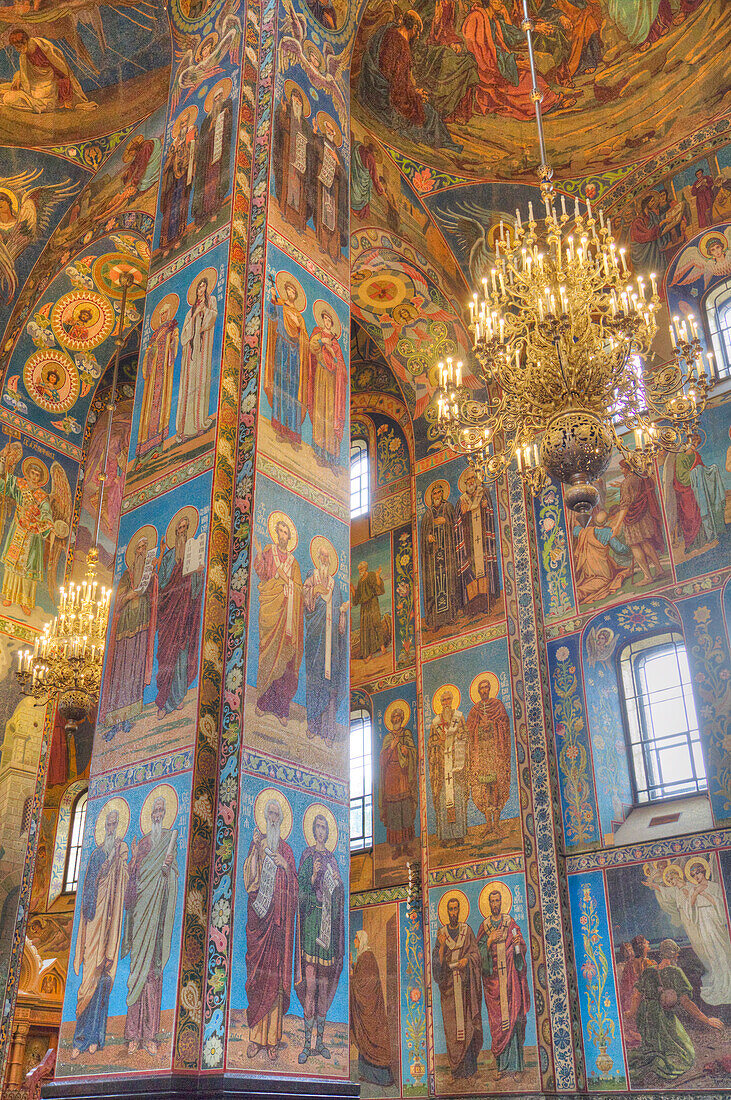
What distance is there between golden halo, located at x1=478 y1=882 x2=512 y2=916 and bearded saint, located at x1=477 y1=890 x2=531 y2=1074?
3 cm

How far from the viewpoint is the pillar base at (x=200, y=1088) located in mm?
5594

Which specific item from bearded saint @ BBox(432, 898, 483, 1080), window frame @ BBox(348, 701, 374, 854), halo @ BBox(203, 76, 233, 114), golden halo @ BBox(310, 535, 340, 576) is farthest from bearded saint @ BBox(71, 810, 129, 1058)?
halo @ BBox(203, 76, 233, 114)

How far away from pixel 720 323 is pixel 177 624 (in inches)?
301

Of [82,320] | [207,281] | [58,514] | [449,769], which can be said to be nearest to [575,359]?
[207,281]

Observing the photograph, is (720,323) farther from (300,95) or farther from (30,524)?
(30,524)

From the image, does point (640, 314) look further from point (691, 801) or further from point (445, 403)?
point (691, 801)

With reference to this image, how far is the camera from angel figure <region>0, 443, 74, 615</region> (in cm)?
1291

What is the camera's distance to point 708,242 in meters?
11.8

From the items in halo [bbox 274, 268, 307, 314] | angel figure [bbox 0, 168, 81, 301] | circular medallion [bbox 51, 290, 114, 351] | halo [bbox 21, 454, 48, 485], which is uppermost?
angel figure [bbox 0, 168, 81, 301]

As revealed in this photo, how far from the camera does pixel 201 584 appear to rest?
22.8ft

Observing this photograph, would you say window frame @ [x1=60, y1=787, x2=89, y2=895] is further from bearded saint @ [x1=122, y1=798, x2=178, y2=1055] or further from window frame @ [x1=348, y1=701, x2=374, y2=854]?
bearded saint @ [x1=122, y1=798, x2=178, y2=1055]

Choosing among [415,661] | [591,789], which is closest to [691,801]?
[591,789]

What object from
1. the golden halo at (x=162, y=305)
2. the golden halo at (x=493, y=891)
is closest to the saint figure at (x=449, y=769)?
the golden halo at (x=493, y=891)

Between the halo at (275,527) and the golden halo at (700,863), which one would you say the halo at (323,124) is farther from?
the golden halo at (700,863)
